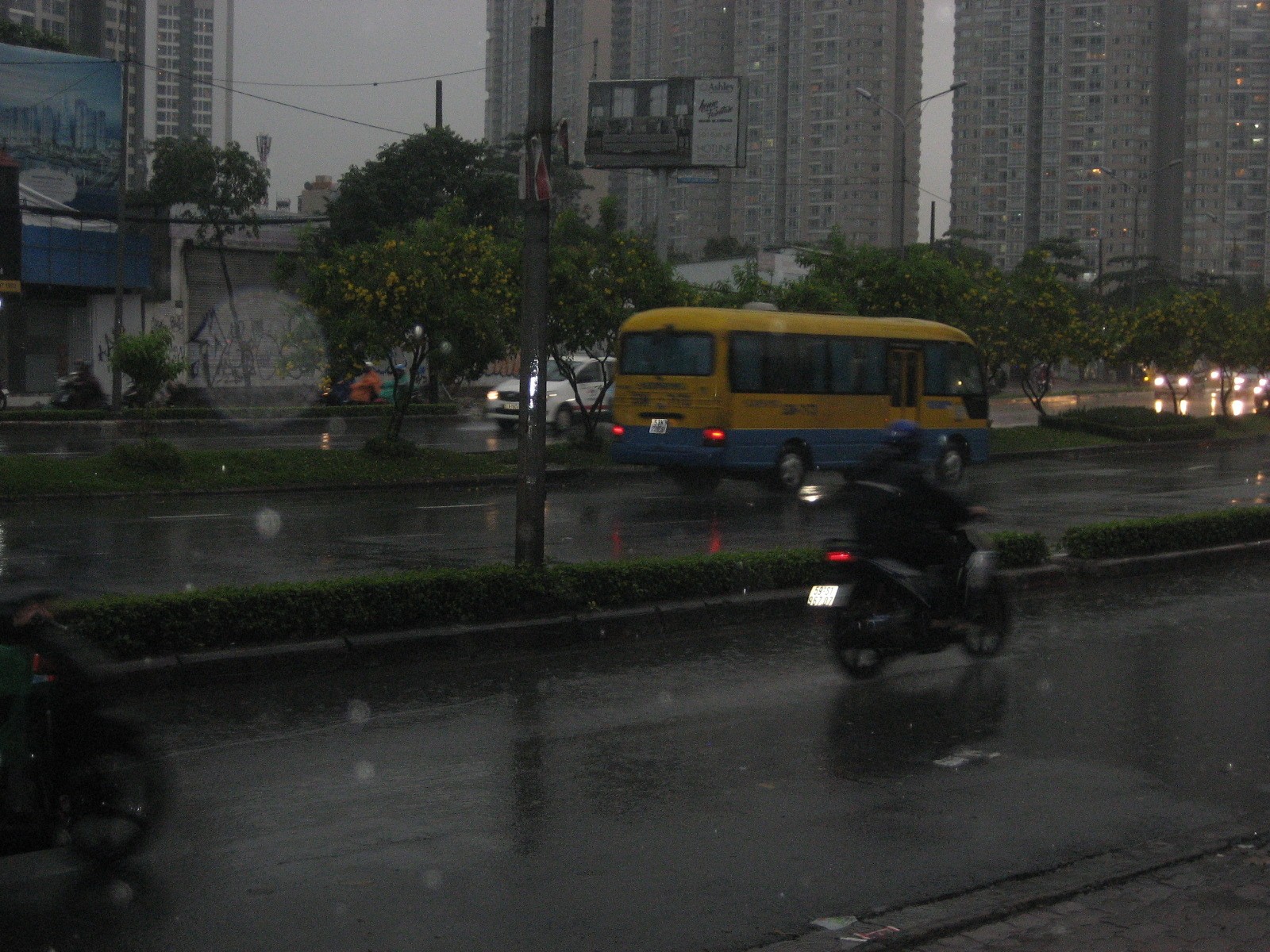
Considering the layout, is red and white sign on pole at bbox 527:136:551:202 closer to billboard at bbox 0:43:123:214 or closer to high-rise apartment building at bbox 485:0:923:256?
billboard at bbox 0:43:123:214

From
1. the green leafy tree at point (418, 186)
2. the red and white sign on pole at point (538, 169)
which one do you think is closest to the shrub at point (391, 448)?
the red and white sign on pole at point (538, 169)

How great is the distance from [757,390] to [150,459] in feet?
29.8

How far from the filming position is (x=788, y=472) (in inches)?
896

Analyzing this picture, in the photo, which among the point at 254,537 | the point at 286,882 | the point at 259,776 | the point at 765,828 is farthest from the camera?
the point at 254,537

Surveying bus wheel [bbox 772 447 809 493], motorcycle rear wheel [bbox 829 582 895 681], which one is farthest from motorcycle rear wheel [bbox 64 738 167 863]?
bus wheel [bbox 772 447 809 493]

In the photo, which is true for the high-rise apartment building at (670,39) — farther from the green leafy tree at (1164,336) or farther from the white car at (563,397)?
the white car at (563,397)

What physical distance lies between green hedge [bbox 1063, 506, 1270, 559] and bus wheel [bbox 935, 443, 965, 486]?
10551 millimetres

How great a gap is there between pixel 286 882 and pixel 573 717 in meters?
2.84

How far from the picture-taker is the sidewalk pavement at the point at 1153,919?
4684 millimetres

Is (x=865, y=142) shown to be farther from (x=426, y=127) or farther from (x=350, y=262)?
(x=350, y=262)

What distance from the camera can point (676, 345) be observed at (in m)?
22.1

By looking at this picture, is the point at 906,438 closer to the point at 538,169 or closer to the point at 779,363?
the point at 538,169

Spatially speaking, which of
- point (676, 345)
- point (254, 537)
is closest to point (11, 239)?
point (676, 345)

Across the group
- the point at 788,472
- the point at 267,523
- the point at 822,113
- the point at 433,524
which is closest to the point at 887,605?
the point at 433,524
